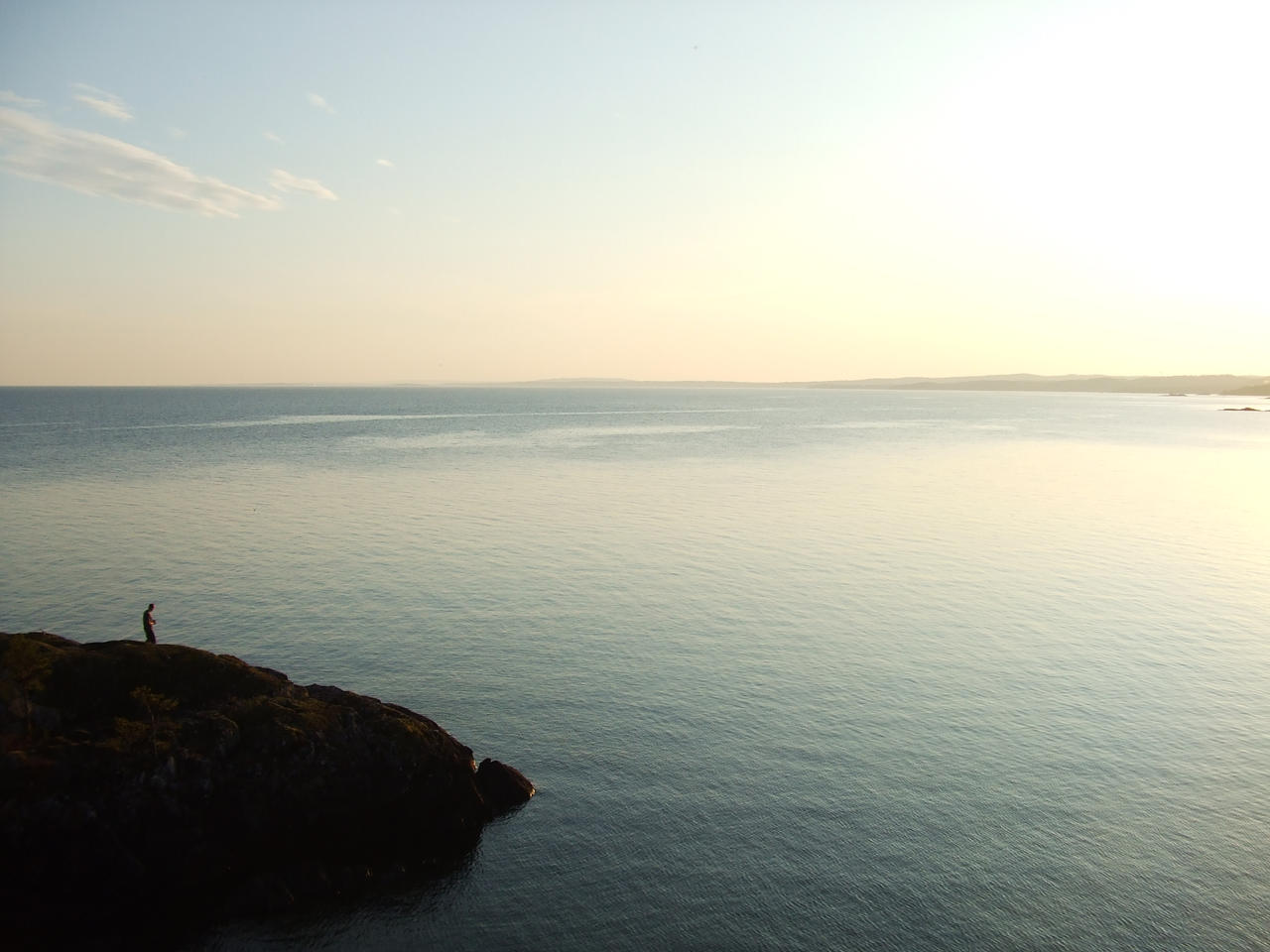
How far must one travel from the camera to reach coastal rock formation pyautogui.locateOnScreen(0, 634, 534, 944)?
24.3 m

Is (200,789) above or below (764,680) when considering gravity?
above

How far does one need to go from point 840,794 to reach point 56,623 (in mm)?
45746

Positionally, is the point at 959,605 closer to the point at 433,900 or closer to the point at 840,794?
the point at 840,794

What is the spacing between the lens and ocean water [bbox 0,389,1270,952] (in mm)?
25094

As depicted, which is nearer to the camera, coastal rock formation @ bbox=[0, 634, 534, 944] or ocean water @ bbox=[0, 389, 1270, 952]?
coastal rock formation @ bbox=[0, 634, 534, 944]

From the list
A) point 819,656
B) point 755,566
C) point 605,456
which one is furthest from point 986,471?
point 819,656

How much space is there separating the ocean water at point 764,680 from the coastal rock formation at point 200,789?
69.3 inches

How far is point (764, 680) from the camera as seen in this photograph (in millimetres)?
42781

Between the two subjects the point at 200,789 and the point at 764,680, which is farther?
the point at 764,680

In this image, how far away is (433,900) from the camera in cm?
2527

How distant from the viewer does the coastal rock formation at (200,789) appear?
24.3 meters

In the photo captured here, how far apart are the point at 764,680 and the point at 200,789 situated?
26.8 m

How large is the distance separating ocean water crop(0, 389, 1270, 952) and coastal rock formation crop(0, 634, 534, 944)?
1.76 meters

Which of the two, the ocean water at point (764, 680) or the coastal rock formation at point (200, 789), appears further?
the ocean water at point (764, 680)
